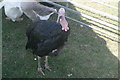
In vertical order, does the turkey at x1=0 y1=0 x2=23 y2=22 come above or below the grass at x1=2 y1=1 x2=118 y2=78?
above

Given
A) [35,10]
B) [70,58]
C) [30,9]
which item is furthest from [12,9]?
[70,58]

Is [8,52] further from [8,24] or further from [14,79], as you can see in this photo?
[8,24]

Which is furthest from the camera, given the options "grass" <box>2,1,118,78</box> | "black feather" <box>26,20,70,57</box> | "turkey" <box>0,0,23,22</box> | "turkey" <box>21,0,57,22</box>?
"turkey" <box>0,0,23,22</box>

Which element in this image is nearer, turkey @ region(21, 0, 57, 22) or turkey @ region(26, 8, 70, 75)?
turkey @ region(26, 8, 70, 75)

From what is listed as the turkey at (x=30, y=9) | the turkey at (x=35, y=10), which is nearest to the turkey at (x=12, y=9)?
the turkey at (x=30, y=9)

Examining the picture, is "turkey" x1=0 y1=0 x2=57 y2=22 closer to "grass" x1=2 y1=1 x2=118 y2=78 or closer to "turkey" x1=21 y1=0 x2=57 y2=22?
"turkey" x1=21 y1=0 x2=57 y2=22

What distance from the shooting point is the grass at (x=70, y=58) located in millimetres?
5516

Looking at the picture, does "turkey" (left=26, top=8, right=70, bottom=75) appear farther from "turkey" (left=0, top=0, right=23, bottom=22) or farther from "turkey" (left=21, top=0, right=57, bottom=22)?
"turkey" (left=0, top=0, right=23, bottom=22)

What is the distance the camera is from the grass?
5.52 metres

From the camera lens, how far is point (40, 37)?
5156 millimetres

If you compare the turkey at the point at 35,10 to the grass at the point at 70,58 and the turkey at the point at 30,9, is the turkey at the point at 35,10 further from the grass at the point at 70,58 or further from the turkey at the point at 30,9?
the grass at the point at 70,58

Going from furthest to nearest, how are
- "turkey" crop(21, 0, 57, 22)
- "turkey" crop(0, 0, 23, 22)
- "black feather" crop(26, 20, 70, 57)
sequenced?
"turkey" crop(0, 0, 23, 22) → "turkey" crop(21, 0, 57, 22) → "black feather" crop(26, 20, 70, 57)

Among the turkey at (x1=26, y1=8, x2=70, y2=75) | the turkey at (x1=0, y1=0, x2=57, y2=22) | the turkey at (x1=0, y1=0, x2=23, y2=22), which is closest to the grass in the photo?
the turkey at (x1=0, y1=0, x2=23, y2=22)

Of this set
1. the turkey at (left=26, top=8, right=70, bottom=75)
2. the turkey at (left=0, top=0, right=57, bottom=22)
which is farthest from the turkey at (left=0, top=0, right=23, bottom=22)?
the turkey at (left=26, top=8, right=70, bottom=75)
